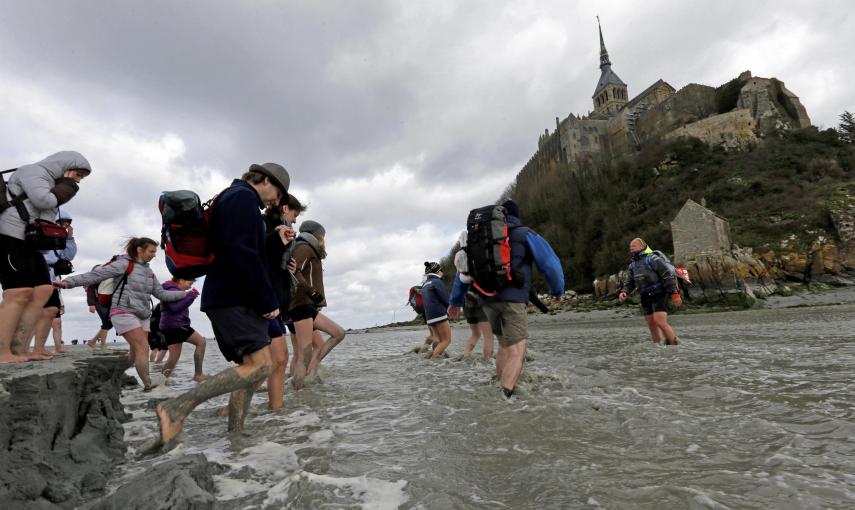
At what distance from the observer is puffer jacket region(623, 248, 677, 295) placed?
767cm

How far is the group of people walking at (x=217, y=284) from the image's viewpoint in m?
2.93

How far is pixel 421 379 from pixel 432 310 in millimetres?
2443

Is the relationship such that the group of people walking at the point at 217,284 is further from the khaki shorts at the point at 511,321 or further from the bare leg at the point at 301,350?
the khaki shorts at the point at 511,321

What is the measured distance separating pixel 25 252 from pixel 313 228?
2790 mm

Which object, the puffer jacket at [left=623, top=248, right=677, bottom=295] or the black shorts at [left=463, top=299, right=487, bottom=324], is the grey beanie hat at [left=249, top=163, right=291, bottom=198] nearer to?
the black shorts at [left=463, top=299, right=487, bottom=324]

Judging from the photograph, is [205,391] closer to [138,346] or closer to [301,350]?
[301,350]

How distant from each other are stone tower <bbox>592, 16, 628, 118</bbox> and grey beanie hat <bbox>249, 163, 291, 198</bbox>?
8154 centimetres

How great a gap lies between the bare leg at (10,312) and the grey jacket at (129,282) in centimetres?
93

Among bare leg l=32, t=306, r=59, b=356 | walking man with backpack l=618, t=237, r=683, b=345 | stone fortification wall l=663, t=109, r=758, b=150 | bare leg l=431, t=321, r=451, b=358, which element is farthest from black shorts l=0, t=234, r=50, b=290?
stone fortification wall l=663, t=109, r=758, b=150

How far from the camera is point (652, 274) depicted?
7.89 meters

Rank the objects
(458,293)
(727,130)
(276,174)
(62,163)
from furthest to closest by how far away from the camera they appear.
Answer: (727,130) → (458,293) → (62,163) → (276,174)

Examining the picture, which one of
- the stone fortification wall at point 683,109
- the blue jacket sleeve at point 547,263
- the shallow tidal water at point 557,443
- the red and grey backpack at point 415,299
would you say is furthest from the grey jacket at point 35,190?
the stone fortification wall at point 683,109

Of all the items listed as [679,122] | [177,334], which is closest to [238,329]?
[177,334]

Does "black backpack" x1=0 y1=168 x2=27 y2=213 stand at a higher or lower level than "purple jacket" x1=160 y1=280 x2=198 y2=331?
higher
